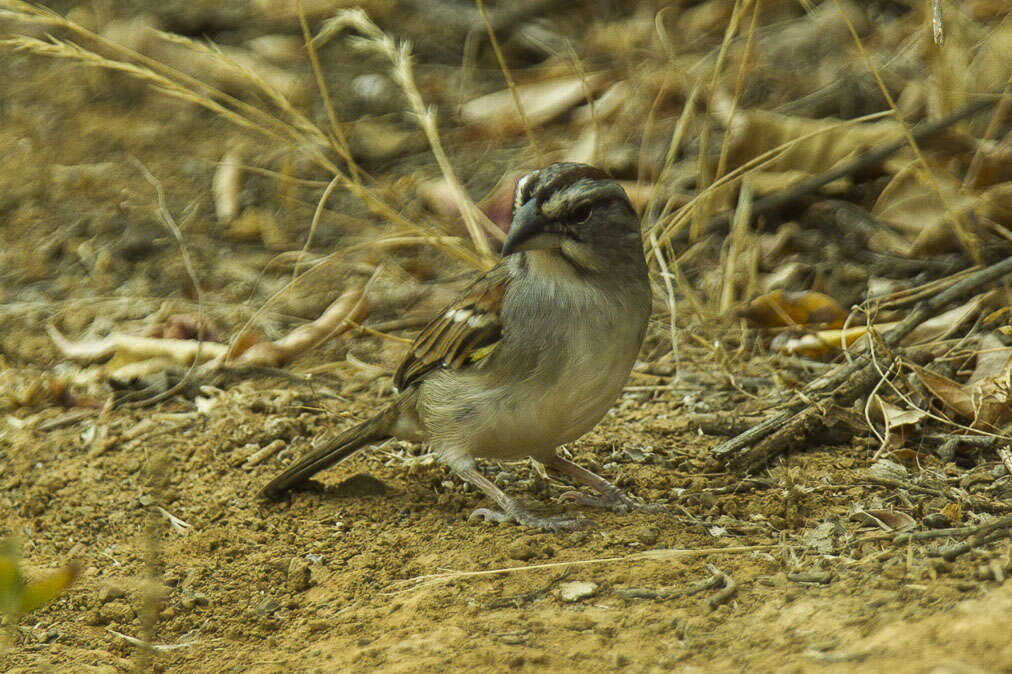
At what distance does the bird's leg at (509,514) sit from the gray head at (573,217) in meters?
0.86

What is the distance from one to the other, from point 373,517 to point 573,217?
1325 mm


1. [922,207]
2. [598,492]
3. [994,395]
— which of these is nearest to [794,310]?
[922,207]

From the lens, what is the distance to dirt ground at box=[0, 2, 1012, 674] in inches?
114

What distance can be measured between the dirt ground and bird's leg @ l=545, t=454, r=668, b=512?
0.34ft

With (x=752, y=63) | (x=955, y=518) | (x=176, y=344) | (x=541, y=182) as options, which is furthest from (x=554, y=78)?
(x=955, y=518)

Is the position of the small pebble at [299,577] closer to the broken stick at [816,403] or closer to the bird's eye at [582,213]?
the bird's eye at [582,213]

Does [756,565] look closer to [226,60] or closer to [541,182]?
[541,182]

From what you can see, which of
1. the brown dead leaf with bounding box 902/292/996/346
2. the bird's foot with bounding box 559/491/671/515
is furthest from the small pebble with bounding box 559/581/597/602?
the brown dead leaf with bounding box 902/292/996/346

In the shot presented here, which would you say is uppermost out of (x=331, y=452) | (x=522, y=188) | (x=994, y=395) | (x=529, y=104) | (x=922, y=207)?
(x=522, y=188)

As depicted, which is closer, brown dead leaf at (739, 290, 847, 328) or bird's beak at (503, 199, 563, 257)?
bird's beak at (503, 199, 563, 257)

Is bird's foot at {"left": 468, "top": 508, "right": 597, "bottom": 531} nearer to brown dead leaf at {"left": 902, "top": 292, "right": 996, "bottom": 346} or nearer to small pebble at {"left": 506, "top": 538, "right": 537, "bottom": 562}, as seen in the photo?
small pebble at {"left": 506, "top": 538, "right": 537, "bottom": 562}

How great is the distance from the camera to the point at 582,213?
3.71 meters

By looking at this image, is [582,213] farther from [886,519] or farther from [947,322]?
[947,322]

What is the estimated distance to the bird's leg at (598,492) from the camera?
405 cm
